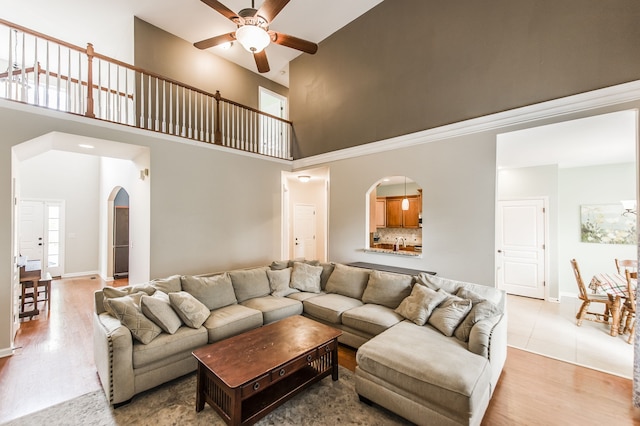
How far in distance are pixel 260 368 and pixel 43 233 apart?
8223 mm

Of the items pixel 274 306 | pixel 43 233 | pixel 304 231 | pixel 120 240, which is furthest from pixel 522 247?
pixel 43 233

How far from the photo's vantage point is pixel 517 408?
232 cm

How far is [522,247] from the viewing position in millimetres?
5684

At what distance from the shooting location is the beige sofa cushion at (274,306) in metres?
3.40

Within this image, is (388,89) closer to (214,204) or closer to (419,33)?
(419,33)

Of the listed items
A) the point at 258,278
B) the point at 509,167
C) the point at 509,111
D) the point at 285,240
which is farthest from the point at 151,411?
the point at 509,167

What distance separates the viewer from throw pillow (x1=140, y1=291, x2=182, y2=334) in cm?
261

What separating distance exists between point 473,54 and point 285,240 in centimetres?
481

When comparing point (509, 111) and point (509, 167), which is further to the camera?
point (509, 167)

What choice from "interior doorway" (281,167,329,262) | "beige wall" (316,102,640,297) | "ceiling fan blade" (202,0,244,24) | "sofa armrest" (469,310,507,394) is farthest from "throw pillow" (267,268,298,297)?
"ceiling fan blade" (202,0,244,24)

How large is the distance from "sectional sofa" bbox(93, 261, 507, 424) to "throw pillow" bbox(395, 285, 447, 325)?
11 mm

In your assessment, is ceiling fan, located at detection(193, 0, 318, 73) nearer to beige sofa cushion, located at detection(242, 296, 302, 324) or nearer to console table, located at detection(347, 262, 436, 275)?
beige sofa cushion, located at detection(242, 296, 302, 324)

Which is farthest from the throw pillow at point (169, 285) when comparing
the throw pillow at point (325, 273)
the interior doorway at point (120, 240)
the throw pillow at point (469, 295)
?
the interior doorway at point (120, 240)

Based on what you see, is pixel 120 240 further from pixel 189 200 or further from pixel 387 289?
pixel 387 289
